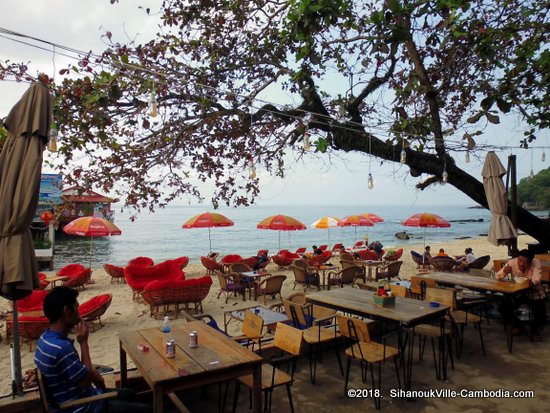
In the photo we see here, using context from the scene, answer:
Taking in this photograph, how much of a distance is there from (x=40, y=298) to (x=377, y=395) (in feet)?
22.5

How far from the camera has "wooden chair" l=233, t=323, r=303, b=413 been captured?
3.53m

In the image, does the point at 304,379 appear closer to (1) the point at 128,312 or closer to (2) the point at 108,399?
(2) the point at 108,399

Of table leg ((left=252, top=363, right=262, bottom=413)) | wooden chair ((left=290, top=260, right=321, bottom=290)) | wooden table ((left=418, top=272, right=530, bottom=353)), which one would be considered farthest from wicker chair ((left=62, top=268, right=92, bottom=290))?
table leg ((left=252, top=363, right=262, bottom=413))

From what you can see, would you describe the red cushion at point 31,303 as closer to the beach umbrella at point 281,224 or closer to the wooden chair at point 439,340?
the wooden chair at point 439,340

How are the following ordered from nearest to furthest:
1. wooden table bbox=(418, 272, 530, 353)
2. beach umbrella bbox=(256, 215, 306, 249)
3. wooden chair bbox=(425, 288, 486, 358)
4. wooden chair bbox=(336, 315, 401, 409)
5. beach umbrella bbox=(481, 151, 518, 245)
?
wooden chair bbox=(336, 315, 401, 409) → wooden chair bbox=(425, 288, 486, 358) → wooden table bbox=(418, 272, 530, 353) → beach umbrella bbox=(481, 151, 518, 245) → beach umbrella bbox=(256, 215, 306, 249)

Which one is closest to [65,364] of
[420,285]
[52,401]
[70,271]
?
[52,401]

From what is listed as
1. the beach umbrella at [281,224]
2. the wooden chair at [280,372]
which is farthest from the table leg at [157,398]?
the beach umbrella at [281,224]

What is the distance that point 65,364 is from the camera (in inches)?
108

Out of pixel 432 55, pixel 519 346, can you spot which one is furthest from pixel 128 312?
pixel 432 55

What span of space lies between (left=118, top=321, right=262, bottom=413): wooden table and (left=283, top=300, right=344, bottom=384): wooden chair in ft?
4.97

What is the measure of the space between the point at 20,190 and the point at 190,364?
1919 mm

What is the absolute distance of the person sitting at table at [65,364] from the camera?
272 centimetres

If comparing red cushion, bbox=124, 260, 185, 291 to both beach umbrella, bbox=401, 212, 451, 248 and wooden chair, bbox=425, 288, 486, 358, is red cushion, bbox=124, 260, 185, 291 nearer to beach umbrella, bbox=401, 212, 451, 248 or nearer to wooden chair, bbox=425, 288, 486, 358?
wooden chair, bbox=425, 288, 486, 358

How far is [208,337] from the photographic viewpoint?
369 centimetres
